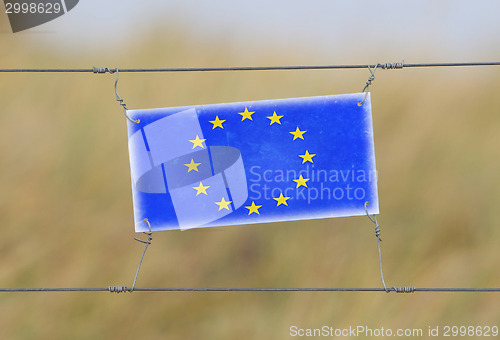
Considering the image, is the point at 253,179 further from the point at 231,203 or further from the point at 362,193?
the point at 362,193

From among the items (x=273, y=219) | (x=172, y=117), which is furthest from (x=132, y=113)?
(x=273, y=219)

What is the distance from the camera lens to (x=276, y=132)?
3.49 meters

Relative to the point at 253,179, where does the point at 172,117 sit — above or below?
above

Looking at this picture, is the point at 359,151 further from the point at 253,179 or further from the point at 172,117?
the point at 172,117

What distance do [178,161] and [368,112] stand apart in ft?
3.87

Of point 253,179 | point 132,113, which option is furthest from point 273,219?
point 132,113

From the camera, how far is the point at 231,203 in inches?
136

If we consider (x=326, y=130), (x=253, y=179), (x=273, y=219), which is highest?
(x=326, y=130)

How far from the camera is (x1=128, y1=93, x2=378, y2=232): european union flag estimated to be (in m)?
3.44

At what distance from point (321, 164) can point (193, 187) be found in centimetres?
78

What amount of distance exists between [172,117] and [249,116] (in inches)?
18.3

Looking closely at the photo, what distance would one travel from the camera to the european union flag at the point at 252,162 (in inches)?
136

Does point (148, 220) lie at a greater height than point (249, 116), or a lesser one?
lesser

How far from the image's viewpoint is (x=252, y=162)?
3.46 meters
